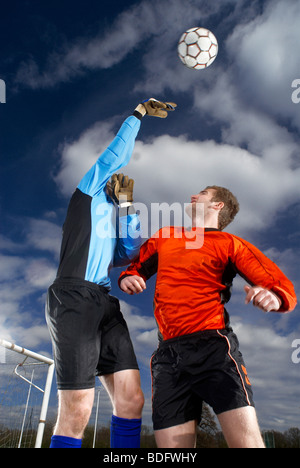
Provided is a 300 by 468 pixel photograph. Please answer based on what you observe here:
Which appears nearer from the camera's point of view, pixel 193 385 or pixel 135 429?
pixel 193 385

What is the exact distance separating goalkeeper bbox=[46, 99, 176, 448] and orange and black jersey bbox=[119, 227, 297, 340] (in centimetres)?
37

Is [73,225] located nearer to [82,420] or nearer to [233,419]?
[82,420]

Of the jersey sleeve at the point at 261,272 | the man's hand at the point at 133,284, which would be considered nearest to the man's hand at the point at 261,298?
the jersey sleeve at the point at 261,272

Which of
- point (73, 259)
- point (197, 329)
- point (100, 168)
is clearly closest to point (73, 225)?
point (73, 259)

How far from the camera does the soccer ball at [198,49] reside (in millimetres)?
5602

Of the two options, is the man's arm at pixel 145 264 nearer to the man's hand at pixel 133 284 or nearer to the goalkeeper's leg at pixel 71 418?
the man's hand at pixel 133 284

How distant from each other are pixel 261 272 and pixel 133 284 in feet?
3.79

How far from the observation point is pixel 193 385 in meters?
2.78

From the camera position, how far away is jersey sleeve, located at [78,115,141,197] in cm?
369

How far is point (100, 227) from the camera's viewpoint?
3.60 meters

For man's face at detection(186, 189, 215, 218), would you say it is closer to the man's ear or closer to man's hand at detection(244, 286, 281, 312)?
the man's ear

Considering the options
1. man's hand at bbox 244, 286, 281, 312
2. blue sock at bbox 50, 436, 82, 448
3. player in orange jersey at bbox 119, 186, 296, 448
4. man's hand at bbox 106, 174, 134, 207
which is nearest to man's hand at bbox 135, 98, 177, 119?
man's hand at bbox 106, 174, 134, 207

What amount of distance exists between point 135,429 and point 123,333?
792mm

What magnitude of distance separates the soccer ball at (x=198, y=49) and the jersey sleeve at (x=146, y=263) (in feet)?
11.1
